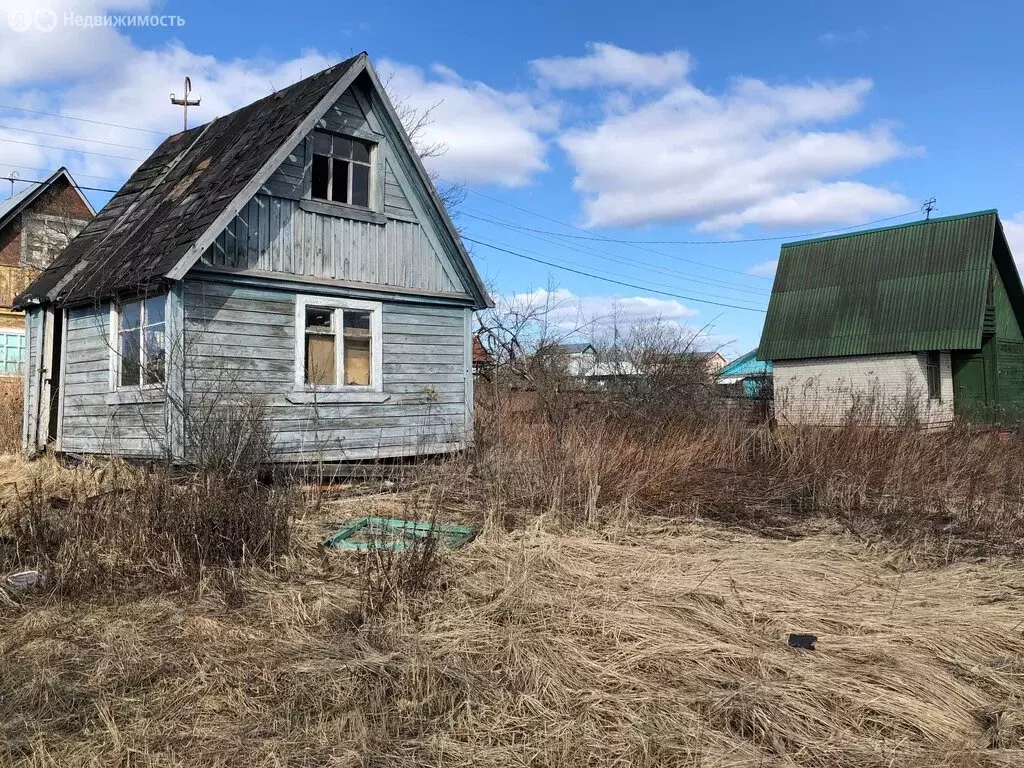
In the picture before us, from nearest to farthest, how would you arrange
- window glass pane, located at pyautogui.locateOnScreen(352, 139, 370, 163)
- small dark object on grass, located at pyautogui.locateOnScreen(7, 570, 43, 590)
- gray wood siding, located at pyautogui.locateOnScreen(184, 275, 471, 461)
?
small dark object on grass, located at pyautogui.locateOnScreen(7, 570, 43, 590) < gray wood siding, located at pyautogui.locateOnScreen(184, 275, 471, 461) < window glass pane, located at pyautogui.locateOnScreen(352, 139, 370, 163)

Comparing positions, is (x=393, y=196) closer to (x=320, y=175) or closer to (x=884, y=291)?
(x=320, y=175)

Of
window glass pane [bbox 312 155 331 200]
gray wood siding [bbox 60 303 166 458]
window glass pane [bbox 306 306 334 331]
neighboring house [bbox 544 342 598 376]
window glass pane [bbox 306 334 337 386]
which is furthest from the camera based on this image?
neighboring house [bbox 544 342 598 376]

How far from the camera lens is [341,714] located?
342cm

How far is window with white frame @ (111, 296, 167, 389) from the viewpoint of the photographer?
31.4ft

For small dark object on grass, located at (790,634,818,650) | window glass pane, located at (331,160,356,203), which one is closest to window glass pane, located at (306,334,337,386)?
window glass pane, located at (331,160,356,203)

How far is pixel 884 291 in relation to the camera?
21844 mm

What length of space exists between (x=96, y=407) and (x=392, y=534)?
6785mm

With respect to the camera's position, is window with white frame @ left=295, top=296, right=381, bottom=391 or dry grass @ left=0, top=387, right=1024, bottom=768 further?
window with white frame @ left=295, top=296, right=381, bottom=391

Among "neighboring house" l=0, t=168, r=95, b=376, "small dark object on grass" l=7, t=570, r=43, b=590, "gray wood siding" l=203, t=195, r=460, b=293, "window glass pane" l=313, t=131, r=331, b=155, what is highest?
"neighboring house" l=0, t=168, r=95, b=376

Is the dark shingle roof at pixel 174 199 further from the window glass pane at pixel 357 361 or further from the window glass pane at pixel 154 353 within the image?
the window glass pane at pixel 357 361

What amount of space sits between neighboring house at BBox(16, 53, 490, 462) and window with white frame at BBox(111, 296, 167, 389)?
3cm

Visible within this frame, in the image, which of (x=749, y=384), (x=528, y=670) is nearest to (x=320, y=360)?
(x=528, y=670)

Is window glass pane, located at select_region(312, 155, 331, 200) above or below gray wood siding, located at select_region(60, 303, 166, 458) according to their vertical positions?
above

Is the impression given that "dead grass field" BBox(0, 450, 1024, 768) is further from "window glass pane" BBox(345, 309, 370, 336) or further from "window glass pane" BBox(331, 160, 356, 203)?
"window glass pane" BBox(331, 160, 356, 203)
